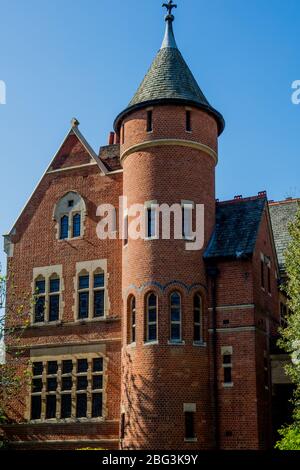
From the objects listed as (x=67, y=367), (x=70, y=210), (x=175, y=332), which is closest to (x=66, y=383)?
(x=67, y=367)

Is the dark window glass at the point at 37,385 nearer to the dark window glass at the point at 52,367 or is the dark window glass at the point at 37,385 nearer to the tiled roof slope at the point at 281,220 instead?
the dark window glass at the point at 52,367

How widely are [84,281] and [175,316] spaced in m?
5.49

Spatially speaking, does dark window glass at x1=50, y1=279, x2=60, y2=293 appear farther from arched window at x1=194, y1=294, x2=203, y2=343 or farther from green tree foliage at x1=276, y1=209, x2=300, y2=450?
green tree foliage at x1=276, y1=209, x2=300, y2=450

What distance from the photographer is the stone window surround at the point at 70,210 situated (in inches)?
1444

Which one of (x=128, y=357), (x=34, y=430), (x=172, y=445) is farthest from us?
(x=34, y=430)

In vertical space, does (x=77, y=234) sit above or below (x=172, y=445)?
above

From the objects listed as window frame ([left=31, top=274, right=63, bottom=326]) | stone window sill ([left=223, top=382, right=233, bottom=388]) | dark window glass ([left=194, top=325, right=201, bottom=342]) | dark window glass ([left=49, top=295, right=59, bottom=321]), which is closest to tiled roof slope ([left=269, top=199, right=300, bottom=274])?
dark window glass ([left=194, top=325, right=201, bottom=342])

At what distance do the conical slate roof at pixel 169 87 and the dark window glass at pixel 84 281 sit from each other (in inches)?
270

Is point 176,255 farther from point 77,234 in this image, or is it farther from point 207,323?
point 77,234

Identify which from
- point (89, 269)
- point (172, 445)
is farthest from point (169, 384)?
point (89, 269)

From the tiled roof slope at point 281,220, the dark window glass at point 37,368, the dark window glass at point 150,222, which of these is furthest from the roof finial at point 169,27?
the dark window glass at point 37,368

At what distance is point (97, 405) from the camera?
111ft

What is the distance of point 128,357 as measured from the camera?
1280 inches

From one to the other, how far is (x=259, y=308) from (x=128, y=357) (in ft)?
18.7
